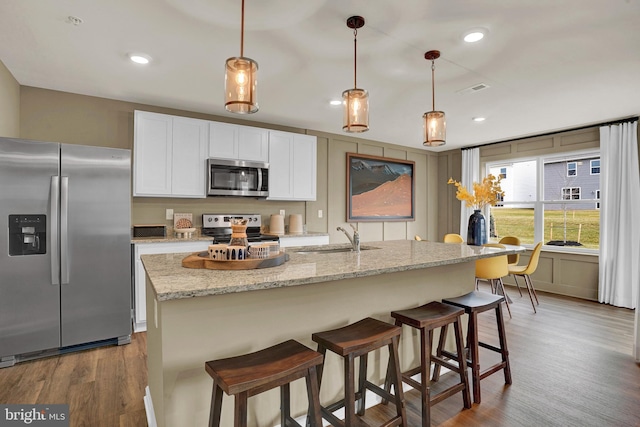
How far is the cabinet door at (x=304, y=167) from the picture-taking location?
4672 millimetres

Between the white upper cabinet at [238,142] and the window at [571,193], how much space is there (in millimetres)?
4423

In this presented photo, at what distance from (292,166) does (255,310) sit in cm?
319

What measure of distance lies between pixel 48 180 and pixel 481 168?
6070mm

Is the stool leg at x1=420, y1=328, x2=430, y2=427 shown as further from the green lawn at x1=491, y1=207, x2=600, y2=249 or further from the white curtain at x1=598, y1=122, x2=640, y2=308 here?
the green lawn at x1=491, y1=207, x2=600, y2=249

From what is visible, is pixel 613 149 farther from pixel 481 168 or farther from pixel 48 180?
pixel 48 180

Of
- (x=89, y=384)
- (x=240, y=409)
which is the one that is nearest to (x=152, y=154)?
(x=89, y=384)

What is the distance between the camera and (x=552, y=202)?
5203mm

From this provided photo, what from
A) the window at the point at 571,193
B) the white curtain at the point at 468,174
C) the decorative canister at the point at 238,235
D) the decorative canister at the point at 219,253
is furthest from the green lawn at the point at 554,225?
the decorative canister at the point at 219,253

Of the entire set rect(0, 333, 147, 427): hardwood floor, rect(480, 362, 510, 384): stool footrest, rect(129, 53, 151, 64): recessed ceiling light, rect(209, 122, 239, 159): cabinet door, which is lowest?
rect(0, 333, 147, 427): hardwood floor

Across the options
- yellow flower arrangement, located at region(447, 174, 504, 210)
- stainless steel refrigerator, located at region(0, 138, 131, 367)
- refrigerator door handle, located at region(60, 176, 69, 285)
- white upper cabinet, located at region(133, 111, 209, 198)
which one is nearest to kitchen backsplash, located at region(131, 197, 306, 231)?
white upper cabinet, located at region(133, 111, 209, 198)

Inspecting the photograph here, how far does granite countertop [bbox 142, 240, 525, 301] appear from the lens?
1.27m

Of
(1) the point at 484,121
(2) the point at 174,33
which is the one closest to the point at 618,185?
(1) the point at 484,121

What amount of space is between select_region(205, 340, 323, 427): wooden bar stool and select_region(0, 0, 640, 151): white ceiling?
75.7 inches

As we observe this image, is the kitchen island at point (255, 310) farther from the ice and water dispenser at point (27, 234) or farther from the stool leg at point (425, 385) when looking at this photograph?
the ice and water dispenser at point (27, 234)
